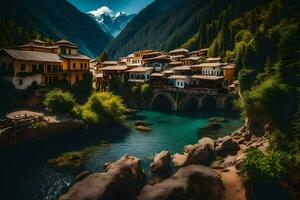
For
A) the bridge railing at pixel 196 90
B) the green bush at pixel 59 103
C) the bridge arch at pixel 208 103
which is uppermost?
the bridge railing at pixel 196 90

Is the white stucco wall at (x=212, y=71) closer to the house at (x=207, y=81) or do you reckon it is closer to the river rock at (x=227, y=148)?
the house at (x=207, y=81)

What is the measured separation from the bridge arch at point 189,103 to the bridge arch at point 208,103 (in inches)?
79.0

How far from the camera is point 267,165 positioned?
101ft

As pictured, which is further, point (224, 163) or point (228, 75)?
point (228, 75)

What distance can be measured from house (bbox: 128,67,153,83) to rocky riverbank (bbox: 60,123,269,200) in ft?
197

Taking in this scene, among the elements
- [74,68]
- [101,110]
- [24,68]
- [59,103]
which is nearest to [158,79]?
[74,68]

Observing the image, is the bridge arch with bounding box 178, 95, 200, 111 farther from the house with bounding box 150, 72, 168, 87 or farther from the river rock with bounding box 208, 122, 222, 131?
the river rock with bounding box 208, 122, 222, 131

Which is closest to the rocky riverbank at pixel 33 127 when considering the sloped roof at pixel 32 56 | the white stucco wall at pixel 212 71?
the sloped roof at pixel 32 56

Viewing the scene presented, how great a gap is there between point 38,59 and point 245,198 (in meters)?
58.8

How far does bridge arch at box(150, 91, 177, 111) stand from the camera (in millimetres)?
94969

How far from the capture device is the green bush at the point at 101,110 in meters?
62.2

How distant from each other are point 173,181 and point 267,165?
10.2m

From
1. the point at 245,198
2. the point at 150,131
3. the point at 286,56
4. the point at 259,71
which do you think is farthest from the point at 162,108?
the point at 245,198

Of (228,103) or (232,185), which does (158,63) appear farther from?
(232,185)
